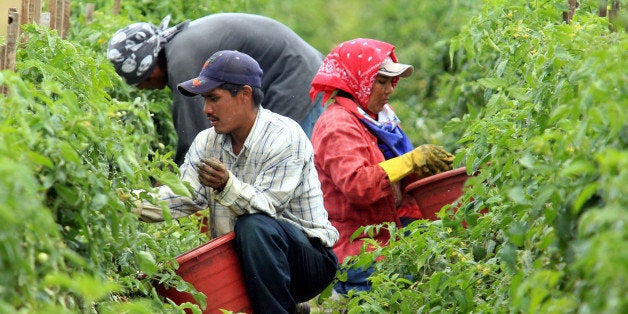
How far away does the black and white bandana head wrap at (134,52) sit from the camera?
516cm

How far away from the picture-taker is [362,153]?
457 centimetres

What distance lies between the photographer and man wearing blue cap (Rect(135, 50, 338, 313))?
3.91m

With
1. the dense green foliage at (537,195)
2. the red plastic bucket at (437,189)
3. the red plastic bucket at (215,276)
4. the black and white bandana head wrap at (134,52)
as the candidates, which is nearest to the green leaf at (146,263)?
the red plastic bucket at (215,276)

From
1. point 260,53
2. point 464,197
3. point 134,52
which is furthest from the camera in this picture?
point 260,53

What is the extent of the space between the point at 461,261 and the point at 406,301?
0.26 meters

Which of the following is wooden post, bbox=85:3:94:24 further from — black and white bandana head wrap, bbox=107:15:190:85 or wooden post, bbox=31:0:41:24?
wooden post, bbox=31:0:41:24

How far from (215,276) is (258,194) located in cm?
31

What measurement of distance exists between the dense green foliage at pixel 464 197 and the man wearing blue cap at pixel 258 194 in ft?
0.55

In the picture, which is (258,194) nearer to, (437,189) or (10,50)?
(437,189)

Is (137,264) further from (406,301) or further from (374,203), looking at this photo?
(374,203)

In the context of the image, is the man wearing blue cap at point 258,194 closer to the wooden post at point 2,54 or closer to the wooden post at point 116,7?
the wooden post at point 2,54

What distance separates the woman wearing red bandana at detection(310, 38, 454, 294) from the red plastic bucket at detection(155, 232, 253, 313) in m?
0.59

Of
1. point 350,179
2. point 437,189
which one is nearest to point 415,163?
point 437,189

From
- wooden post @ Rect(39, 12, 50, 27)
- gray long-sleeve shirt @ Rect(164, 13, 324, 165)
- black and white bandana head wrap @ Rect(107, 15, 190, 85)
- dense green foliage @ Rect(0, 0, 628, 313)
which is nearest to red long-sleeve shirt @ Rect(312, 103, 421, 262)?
dense green foliage @ Rect(0, 0, 628, 313)
